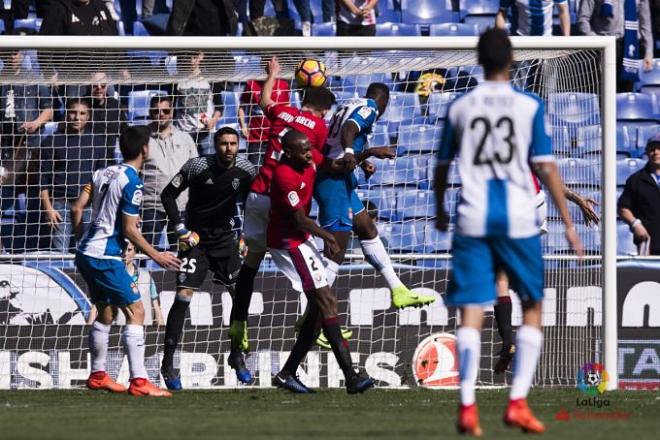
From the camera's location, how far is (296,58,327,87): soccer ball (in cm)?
1123

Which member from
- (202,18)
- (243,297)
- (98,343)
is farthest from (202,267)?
(202,18)

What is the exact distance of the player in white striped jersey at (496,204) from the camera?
269 inches

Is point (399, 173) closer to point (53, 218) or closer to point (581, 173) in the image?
point (581, 173)

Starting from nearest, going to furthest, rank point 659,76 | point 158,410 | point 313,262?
point 158,410 < point 313,262 < point 659,76

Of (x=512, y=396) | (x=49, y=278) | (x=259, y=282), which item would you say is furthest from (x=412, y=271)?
(x=512, y=396)

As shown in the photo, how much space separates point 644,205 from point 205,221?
525 cm

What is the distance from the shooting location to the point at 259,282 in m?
12.5

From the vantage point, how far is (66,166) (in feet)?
Answer: 42.7

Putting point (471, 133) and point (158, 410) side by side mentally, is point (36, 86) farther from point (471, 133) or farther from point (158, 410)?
point (471, 133)

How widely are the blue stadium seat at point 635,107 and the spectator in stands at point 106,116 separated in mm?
6962

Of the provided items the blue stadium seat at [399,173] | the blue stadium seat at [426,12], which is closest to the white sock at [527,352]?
the blue stadium seat at [399,173]

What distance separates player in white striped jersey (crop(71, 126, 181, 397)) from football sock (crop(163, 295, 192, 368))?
82cm

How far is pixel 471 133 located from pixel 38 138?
7.30 m

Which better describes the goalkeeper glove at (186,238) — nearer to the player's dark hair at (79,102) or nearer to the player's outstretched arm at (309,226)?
the player's outstretched arm at (309,226)
